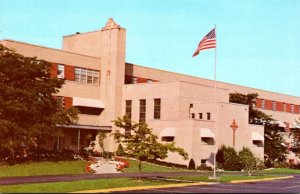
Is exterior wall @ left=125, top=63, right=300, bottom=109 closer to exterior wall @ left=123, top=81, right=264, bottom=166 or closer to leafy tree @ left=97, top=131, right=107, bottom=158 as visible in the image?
exterior wall @ left=123, top=81, right=264, bottom=166

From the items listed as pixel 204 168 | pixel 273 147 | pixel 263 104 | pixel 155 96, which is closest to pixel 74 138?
pixel 155 96

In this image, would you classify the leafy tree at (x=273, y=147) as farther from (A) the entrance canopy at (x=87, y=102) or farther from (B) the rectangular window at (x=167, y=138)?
(A) the entrance canopy at (x=87, y=102)

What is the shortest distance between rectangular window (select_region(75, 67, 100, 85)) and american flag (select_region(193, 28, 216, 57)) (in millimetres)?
23981

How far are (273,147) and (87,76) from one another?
26.5m

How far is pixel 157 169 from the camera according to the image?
46.6 meters

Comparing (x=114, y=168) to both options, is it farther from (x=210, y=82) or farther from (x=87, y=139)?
(x=210, y=82)

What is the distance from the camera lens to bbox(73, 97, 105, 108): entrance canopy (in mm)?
58750

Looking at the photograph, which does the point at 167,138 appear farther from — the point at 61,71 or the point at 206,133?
the point at 61,71

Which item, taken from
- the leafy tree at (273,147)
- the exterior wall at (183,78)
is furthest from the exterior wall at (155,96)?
the leafy tree at (273,147)

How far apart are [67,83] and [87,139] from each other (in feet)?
23.7

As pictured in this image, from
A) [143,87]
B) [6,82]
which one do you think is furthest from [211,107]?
[6,82]

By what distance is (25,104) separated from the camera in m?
42.1

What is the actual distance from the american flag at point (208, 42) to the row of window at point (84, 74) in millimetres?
23314

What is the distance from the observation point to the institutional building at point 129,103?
183ft
